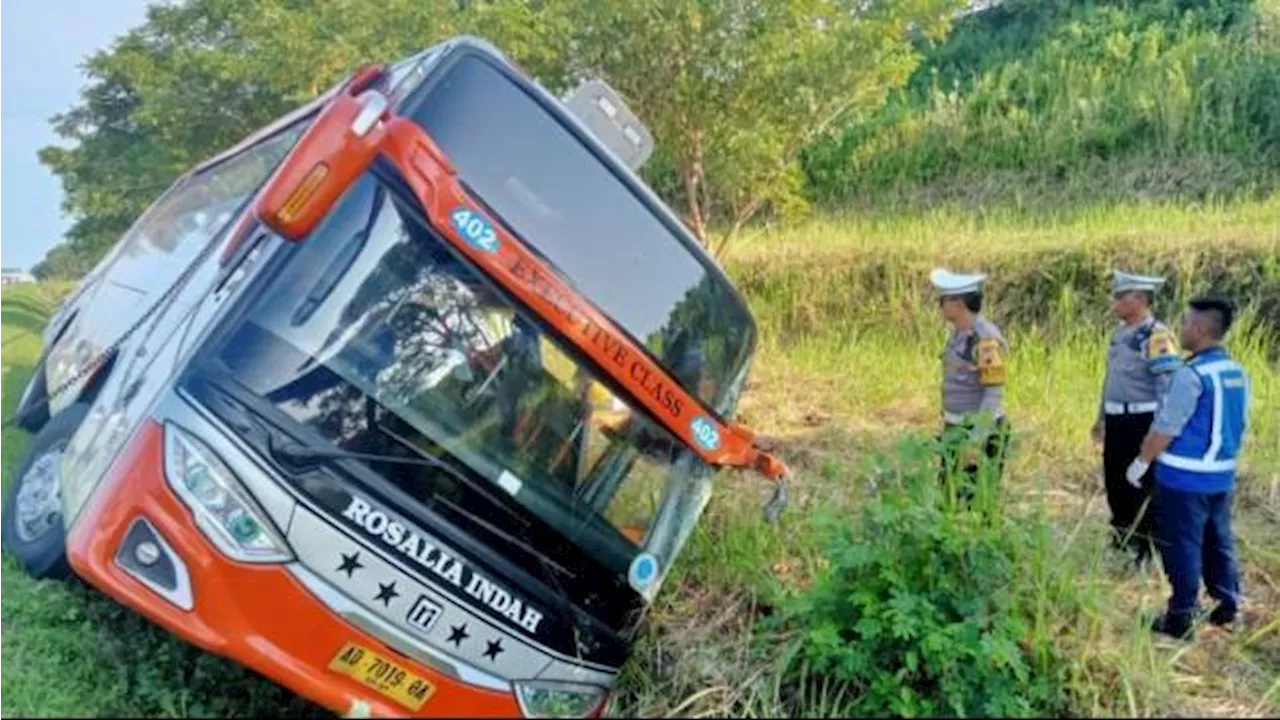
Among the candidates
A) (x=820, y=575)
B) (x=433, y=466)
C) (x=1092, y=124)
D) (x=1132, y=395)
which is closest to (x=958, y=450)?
(x=820, y=575)

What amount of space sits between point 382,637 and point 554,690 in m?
0.65

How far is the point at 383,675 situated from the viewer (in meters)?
3.67

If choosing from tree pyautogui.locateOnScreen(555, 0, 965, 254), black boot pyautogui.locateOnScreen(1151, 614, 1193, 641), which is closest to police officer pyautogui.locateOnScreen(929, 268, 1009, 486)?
black boot pyautogui.locateOnScreen(1151, 614, 1193, 641)

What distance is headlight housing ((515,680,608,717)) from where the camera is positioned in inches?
152

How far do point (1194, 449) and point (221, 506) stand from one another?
3505 millimetres

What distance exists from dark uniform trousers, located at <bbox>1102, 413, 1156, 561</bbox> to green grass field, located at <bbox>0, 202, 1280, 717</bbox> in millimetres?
160

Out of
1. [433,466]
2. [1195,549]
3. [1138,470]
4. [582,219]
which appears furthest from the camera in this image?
[1138,470]

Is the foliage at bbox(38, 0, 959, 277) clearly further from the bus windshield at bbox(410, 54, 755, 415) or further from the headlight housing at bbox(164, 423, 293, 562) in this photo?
the headlight housing at bbox(164, 423, 293, 562)

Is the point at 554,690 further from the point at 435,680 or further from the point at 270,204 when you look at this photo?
the point at 270,204

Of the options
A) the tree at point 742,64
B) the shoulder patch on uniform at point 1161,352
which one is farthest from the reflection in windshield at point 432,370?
the tree at point 742,64

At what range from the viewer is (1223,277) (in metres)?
8.80

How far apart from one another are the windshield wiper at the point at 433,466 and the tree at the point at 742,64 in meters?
5.25

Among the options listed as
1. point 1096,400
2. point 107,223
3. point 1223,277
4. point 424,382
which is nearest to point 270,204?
point 424,382

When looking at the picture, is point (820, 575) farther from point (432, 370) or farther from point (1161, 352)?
point (1161, 352)
